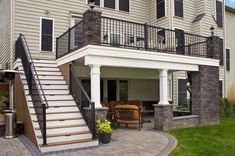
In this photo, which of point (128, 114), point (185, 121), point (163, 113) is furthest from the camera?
point (185, 121)

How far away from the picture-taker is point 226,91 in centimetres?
1711

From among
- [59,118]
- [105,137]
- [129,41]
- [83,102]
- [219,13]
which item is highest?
[219,13]

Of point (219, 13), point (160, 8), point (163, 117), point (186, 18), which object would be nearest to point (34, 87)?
point (163, 117)

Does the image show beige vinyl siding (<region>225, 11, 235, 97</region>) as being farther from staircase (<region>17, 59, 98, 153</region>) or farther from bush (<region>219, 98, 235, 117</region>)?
staircase (<region>17, 59, 98, 153</region>)

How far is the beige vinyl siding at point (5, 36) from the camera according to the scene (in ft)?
38.2

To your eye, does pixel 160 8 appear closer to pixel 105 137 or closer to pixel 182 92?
pixel 182 92

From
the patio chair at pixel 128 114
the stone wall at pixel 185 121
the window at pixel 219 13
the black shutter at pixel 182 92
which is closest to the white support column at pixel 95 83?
the patio chair at pixel 128 114

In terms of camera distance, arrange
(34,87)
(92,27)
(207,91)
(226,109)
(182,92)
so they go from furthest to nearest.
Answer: (182,92)
(226,109)
(207,91)
(34,87)
(92,27)

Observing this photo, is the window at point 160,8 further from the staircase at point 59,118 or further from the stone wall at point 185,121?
the staircase at point 59,118

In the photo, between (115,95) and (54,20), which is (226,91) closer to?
(115,95)

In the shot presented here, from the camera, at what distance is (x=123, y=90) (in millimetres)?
15422

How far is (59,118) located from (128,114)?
2.93 m

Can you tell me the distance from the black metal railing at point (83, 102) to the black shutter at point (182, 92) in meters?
8.22

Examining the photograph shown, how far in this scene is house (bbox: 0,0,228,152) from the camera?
8133 mm
